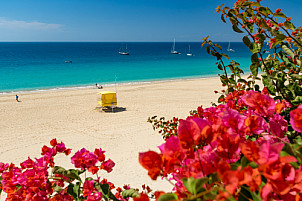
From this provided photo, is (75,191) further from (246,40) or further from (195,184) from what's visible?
(246,40)

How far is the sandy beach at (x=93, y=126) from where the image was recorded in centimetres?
628

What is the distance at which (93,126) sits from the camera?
9.47 meters

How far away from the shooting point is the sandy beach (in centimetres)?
628

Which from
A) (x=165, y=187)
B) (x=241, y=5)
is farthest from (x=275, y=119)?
(x=165, y=187)

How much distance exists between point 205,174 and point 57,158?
6543 millimetres

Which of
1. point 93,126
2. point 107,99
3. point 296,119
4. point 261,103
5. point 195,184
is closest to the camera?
point 195,184

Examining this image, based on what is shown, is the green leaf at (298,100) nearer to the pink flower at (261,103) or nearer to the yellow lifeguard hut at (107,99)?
the pink flower at (261,103)

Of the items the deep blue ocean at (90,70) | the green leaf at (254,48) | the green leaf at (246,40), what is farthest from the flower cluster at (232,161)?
the deep blue ocean at (90,70)

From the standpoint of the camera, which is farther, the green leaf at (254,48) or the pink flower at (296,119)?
the green leaf at (254,48)

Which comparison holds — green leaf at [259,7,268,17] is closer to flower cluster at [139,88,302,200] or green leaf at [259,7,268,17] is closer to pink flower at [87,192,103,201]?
flower cluster at [139,88,302,200]

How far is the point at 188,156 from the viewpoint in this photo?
1.80ft

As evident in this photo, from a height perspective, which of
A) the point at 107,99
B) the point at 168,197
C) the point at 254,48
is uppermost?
the point at 254,48

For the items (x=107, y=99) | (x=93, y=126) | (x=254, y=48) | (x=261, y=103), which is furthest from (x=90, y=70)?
(x=261, y=103)

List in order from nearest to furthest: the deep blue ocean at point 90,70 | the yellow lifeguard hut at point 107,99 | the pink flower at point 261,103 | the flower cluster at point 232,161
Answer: the flower cluster at point 232,161 < the pink flower at point 261,103 < the yellow lifeguard hut at point 107,99 < the deep blue ocean at point 90,70
